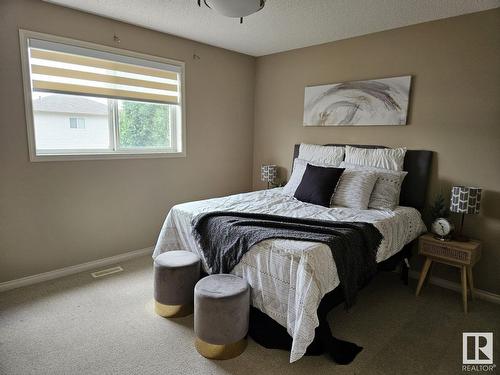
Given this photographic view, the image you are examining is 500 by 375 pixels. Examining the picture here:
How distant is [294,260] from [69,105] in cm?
263

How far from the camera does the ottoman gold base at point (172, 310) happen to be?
93.4 inches

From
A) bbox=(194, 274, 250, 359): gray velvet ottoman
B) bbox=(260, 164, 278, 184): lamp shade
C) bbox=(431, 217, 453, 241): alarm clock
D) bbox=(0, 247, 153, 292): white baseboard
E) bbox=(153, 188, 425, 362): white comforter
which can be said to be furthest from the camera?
bbox=(260, 164, 278, 184): lamp shade

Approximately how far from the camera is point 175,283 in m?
2.31

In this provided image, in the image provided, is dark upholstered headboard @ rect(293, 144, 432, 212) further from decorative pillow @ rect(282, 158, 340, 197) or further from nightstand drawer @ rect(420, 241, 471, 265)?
decorative pillow @ rect(282, 158, 340, 197)

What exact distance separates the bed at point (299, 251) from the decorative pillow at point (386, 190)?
0.09 m

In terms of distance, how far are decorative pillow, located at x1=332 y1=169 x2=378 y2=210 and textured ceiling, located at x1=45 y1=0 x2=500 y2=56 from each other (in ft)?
4.71

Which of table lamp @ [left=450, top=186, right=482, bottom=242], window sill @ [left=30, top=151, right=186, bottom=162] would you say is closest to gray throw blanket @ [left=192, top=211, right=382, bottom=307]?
table lamp @ [left=450, top=186, right=482, bottom=242]

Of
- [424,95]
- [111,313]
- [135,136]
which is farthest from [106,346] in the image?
[424,95]

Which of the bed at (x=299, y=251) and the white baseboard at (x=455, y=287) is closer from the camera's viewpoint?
the bed at (x=299, y=251)

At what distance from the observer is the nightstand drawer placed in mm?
2544

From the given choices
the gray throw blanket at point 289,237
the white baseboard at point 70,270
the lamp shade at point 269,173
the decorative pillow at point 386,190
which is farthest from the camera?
the lamp shade at point 269,173

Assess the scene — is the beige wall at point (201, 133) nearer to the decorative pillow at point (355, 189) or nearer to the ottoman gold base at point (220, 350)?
the decorative pillow at point (355, 189)

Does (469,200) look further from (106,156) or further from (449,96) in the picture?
(106,156)

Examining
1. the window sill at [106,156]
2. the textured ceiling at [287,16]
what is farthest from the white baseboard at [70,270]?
the textured ceiling at [287,16]
